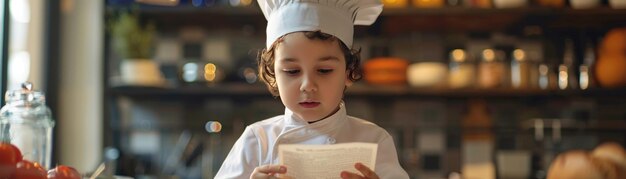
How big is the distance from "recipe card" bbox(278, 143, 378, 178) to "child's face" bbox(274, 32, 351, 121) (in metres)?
0.09

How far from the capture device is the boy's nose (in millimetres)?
954

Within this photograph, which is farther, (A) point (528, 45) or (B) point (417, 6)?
(A) point (528, 45)

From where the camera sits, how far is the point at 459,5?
238 cm

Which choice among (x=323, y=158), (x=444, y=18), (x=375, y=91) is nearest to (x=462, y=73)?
(x=444, y=18)

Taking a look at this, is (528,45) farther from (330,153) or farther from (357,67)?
(330,153)

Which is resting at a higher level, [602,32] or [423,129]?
[602,32]

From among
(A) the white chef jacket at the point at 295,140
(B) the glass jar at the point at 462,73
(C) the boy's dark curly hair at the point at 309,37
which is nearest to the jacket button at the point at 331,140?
(A) the white chef jacket at the point at 295,140

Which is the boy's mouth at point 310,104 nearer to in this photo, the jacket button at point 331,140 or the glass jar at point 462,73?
the jacket button at point 331,140

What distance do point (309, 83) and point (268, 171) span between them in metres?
0.13

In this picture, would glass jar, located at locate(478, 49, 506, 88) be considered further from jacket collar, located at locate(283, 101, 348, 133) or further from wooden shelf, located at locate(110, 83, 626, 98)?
jacket collar, located at locate(283, 101, 348, 133)

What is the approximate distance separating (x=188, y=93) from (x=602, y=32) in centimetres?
152

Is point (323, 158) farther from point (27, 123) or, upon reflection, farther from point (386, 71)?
point (386, 71)

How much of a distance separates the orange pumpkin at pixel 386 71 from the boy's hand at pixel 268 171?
1527 mm

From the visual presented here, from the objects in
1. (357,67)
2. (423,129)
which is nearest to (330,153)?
(357,67)
